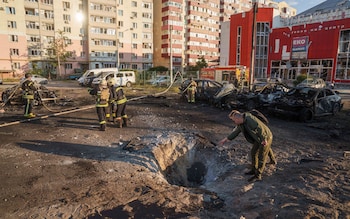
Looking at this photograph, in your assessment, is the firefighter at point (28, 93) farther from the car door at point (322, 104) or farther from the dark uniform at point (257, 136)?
the car door at point (322, 104)

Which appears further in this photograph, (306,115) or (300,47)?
(300,47)

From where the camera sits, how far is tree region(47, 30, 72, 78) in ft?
157

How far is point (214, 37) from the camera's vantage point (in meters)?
75.5

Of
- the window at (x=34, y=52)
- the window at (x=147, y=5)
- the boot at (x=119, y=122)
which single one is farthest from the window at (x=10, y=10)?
the boot at (x=119, y=122)

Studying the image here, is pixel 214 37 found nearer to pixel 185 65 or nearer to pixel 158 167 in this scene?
pixel 185 65

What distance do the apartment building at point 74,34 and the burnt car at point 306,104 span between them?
3547 centimetres

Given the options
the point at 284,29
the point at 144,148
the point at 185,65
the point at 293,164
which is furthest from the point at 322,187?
the point at 185,65

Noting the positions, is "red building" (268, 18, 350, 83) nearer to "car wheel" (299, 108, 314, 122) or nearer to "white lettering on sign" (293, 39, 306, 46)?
"white lettering on sign" (293, 39, 306, 46)

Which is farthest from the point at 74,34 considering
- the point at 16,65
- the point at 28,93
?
the point at 28,93

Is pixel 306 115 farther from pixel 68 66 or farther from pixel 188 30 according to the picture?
pixel 188 30

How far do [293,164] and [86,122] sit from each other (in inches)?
287

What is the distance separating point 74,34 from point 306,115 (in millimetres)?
52092

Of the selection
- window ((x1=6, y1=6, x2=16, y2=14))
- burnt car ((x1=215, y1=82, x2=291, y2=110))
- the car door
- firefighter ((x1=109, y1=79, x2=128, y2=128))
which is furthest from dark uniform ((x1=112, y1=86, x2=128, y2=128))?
window ((x1=6, y1=6, x2=16, y2=14))

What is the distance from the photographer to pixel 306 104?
1043cm
